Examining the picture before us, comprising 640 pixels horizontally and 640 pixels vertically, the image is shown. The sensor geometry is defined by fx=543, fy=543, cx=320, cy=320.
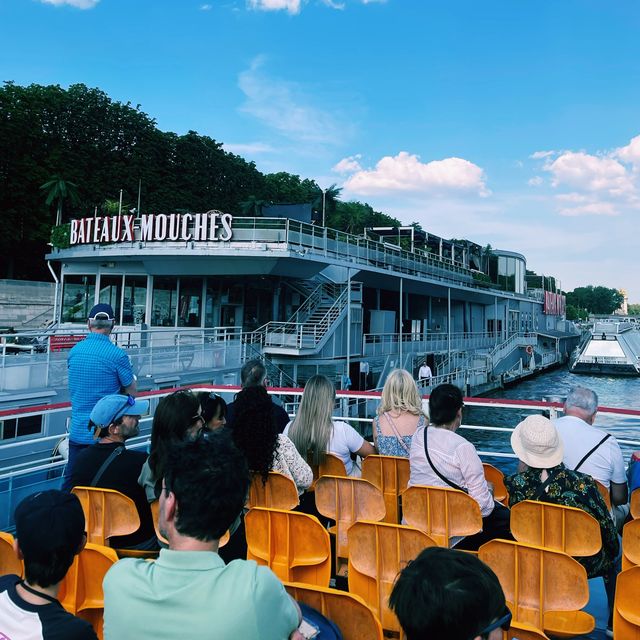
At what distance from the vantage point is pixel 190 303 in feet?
76.3

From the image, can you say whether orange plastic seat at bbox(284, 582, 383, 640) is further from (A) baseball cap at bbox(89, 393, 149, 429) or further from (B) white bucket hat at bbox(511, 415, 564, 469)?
(A) baseball cap at bbox(89, 393, 149, 429)

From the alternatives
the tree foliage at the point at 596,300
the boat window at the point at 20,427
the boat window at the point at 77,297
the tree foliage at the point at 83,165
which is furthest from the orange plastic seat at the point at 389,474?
the tree foliage at the point at 596,300

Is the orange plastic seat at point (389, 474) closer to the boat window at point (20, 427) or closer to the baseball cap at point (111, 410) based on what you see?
the baseball cap at point (111, 410)

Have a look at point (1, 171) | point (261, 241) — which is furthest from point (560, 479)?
point (1, 171)

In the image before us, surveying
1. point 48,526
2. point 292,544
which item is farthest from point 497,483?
point 48,526

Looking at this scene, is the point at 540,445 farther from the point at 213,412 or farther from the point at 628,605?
the point at 213,412

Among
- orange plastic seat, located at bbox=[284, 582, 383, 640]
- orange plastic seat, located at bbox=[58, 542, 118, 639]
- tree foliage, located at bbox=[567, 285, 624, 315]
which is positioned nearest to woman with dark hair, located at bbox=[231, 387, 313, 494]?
orange plastic seat, located at bbox=[58, 542, 118, 639]

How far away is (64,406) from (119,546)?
2.82 metres

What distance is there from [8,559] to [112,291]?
22.6m

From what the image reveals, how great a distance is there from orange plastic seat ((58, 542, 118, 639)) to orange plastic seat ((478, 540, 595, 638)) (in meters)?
1.98

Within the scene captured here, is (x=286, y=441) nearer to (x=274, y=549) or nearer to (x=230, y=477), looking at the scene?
(x=274, y=549)

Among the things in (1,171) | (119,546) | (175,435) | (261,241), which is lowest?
(119,546)

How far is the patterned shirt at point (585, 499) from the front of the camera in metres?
3.36

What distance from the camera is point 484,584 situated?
5.26 ft
